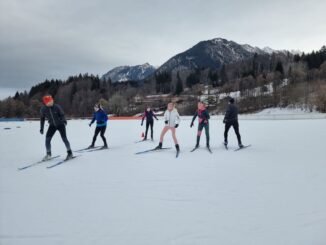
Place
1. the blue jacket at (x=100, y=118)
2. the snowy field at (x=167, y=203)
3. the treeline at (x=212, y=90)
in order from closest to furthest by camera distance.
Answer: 1. the snowy field at (x=167, y=203)
2. the blue jacket at (x=100, y=118)
3. the treeline at (x=212, y=90)

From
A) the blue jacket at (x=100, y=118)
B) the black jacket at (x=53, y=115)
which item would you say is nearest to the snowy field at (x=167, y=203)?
the black jacket at (x=53, y=115)

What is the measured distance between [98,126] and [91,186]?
4966 millimetres

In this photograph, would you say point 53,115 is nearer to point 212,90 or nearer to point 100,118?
point 100,118

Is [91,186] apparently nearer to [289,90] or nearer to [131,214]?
[131,214]

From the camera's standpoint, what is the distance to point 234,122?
8812mm

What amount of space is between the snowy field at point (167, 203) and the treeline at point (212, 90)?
53025 millimetres

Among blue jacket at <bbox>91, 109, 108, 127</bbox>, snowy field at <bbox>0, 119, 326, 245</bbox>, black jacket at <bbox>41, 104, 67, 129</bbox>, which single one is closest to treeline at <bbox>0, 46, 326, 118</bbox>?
blue jacket at <bbox>91, 109, 108, 127</bbox>

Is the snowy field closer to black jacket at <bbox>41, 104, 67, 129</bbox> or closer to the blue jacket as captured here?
black jacket at <bbox>41, 104, 67, 129</bbox>

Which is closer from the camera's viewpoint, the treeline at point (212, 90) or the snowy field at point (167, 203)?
the snowy field at point (167, 203)

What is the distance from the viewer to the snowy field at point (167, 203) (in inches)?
116

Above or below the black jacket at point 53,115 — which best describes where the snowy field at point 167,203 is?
below

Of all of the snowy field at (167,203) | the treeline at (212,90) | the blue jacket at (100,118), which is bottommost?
the snowy field at (167,203)

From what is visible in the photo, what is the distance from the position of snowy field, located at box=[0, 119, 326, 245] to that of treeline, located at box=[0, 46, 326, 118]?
2088 inches

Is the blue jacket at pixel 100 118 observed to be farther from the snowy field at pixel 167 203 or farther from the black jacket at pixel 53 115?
the snowy field at pixel 167 203
